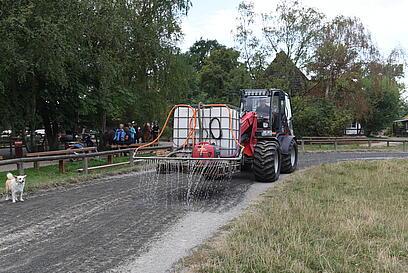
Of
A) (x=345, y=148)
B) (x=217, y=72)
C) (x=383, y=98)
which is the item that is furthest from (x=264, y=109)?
(x=383, y=98)

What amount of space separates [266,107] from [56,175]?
23.2ft

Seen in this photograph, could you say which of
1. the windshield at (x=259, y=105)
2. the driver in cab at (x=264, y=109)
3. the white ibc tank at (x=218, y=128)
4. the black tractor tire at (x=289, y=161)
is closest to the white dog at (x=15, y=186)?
the white ibc tank at (x=218, y=128)

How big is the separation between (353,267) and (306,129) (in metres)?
31.1

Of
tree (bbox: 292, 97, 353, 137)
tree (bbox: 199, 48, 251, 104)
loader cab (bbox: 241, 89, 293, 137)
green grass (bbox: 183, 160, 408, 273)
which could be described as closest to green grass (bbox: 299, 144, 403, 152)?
tree (bbox: 292, 97, 353, 137)

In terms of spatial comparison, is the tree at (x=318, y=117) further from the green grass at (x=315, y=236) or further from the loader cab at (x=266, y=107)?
the green grass at (x=315, y=236)

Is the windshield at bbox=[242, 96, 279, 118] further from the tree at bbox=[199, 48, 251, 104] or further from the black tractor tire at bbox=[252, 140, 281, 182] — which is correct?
the tree at bbox=[199, 48, 251, 104]

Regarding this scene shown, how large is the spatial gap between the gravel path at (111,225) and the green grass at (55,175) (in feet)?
2.17

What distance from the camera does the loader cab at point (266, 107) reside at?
14.3 metres

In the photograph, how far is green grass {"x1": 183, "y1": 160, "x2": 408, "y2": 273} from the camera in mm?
5203

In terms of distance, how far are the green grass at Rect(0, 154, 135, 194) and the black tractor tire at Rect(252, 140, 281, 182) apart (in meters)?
5.03

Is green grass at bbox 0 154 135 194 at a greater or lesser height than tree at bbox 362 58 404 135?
lesser

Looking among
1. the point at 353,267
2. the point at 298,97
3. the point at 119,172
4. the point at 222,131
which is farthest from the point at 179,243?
the point at 298,97

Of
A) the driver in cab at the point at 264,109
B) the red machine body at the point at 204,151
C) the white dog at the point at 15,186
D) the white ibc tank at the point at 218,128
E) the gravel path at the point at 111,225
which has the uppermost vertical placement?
the driver in cab at the point at 264,109

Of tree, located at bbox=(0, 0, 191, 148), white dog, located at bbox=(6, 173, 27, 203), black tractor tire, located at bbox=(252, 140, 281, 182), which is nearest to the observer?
white dog, located at bbox=(6, 173, 27, 203)
